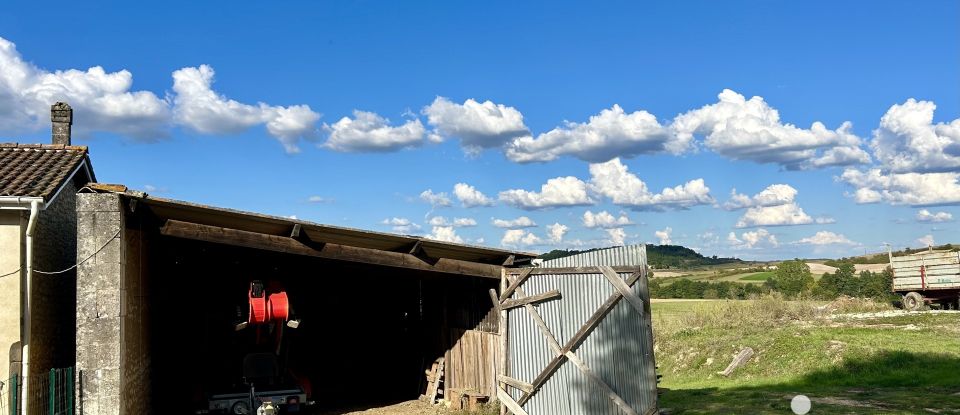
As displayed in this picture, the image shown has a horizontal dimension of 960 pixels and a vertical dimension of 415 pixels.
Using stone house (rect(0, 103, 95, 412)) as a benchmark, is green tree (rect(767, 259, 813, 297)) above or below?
below

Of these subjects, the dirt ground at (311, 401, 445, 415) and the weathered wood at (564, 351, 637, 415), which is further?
the dirt ground at (311, 401, 445, 415)

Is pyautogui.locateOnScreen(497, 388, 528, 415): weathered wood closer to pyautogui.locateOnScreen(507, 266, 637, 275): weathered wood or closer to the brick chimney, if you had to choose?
pyautogui.locateOnScreen(507, 266, 637, 275): weathered wood

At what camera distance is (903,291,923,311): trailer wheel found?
86.6ft

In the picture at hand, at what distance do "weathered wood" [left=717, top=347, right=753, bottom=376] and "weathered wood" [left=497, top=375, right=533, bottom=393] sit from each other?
7675 millimetres

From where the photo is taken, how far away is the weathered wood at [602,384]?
29.5ft

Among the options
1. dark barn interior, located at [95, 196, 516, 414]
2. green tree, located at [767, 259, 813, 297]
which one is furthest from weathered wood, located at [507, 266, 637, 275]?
green tree, located at [767, 259, 813, 297]

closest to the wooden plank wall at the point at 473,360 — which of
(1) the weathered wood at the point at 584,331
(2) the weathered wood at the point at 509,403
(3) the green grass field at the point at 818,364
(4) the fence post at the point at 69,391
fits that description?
(2) the weathered wood at the point at 509,403

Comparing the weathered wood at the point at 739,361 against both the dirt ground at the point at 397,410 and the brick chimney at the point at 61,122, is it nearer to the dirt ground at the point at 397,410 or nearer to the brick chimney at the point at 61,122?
the dirt ground at the point at 397,410

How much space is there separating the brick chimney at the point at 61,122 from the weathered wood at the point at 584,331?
422 inches

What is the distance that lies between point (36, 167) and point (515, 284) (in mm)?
7757

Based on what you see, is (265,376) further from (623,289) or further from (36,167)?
(623,289)

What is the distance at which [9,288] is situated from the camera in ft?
32.6

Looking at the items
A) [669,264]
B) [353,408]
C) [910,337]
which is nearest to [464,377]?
[353,408]

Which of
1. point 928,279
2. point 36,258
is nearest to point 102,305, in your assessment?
point 36,258
